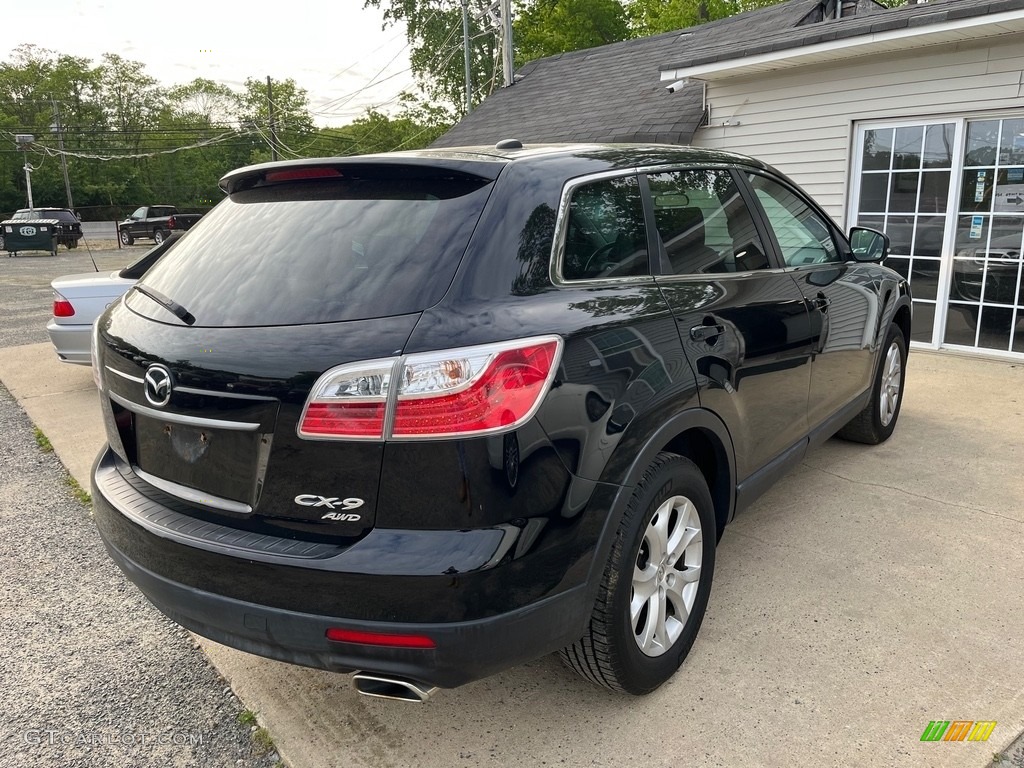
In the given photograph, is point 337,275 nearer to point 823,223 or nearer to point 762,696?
point 762,696

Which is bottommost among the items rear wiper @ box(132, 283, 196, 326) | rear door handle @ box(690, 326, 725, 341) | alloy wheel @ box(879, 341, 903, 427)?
alloy wheel @ box(879, 341, 903, 427)

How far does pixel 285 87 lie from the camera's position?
76.5 metres

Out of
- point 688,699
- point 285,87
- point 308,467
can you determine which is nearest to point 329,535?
point 308,467

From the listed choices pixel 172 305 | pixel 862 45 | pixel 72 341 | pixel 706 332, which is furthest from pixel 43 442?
pixel 862 45

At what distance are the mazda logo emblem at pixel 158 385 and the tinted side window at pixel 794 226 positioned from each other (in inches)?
103

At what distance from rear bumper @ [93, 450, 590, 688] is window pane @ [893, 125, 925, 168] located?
7472mm

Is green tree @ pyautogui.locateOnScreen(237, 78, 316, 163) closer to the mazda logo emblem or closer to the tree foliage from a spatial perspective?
the tree foliage

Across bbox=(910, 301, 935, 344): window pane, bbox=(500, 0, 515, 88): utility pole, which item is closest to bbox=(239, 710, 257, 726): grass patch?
bbox=(910, 301, 935, 344): window pane

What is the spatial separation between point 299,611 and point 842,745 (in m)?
1.63

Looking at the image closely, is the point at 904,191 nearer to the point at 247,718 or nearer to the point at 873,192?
the point at 873,192

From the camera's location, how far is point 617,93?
42.0 ft

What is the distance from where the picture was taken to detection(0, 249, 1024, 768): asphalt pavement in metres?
2.29

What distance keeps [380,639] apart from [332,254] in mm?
1059

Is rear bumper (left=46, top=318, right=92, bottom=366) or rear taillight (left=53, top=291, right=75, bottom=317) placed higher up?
rear taillight (left=53, top=291, right=75, bottom=317)
